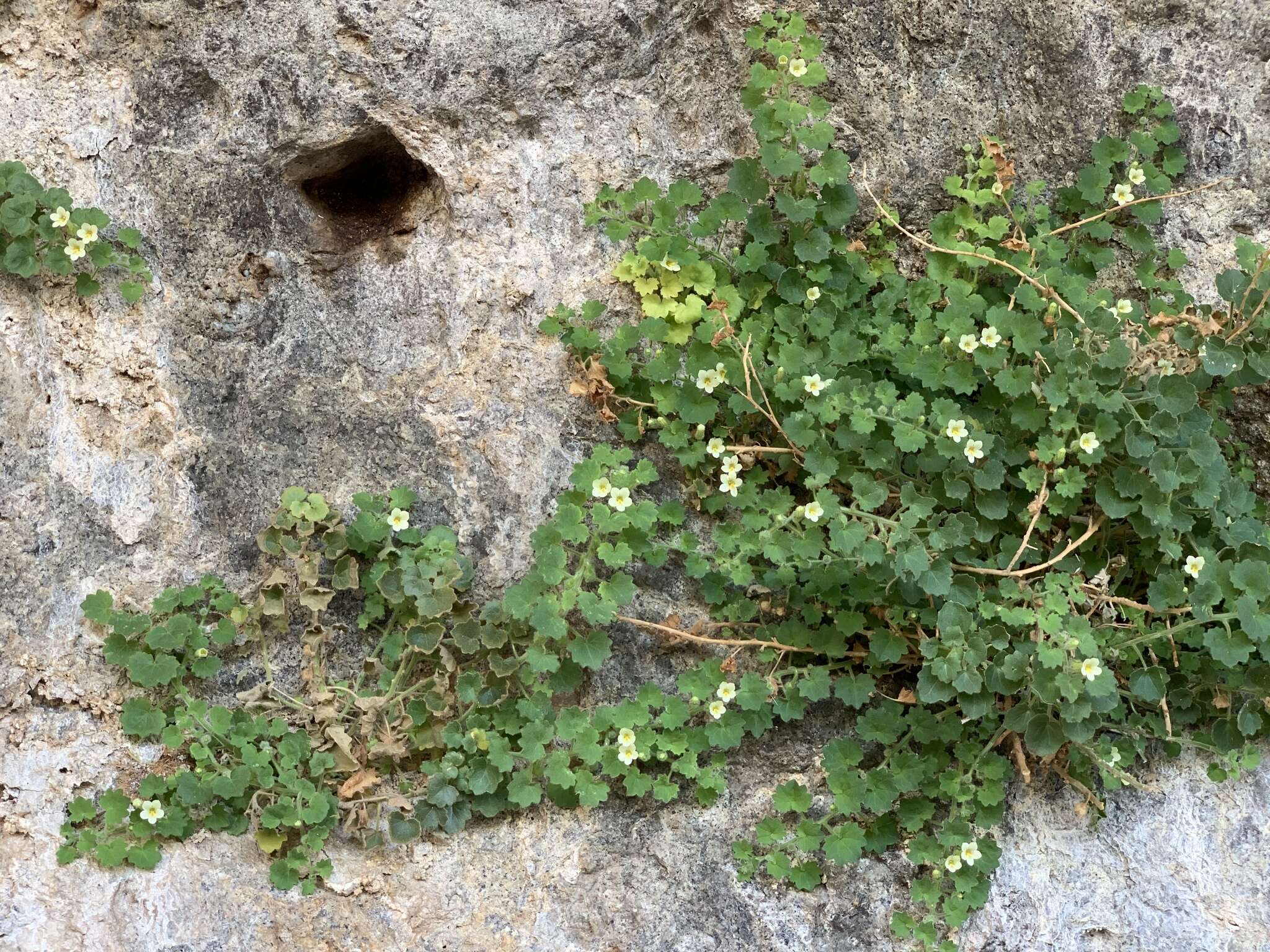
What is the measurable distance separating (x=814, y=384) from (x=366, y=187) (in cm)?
172

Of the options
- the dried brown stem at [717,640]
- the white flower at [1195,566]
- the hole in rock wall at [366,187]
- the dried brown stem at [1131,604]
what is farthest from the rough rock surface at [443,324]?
the white flower at [1195,566]

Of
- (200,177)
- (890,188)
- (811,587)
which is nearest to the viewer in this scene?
(811,587)

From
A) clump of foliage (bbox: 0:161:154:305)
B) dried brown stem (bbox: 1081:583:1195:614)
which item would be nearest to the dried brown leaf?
clump of foliage (bbox: 0:161:154:305)

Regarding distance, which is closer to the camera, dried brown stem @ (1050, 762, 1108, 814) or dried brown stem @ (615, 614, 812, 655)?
dried brown stem @ (1050, 762, 1108, 814)

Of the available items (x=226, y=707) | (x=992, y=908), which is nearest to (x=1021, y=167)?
(x=992, y=908)

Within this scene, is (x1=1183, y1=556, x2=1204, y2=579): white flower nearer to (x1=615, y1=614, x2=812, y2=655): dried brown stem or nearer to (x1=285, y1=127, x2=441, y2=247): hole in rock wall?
(x1=615, y1=614, x2=812, y2=655): dried brown stem

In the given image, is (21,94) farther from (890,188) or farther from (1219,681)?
(1219,681)

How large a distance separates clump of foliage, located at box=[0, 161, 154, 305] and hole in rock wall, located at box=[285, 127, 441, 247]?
599 millimetres

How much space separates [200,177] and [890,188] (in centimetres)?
228

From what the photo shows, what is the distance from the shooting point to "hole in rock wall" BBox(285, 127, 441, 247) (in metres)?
3.75

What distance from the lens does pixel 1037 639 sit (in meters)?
3.15

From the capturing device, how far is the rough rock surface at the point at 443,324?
3.18 metres

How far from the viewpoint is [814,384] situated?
3.42m

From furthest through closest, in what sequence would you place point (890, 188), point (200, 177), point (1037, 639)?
1. point (890, 188)
2. point (200, 177)
3. point (1037, 639)
